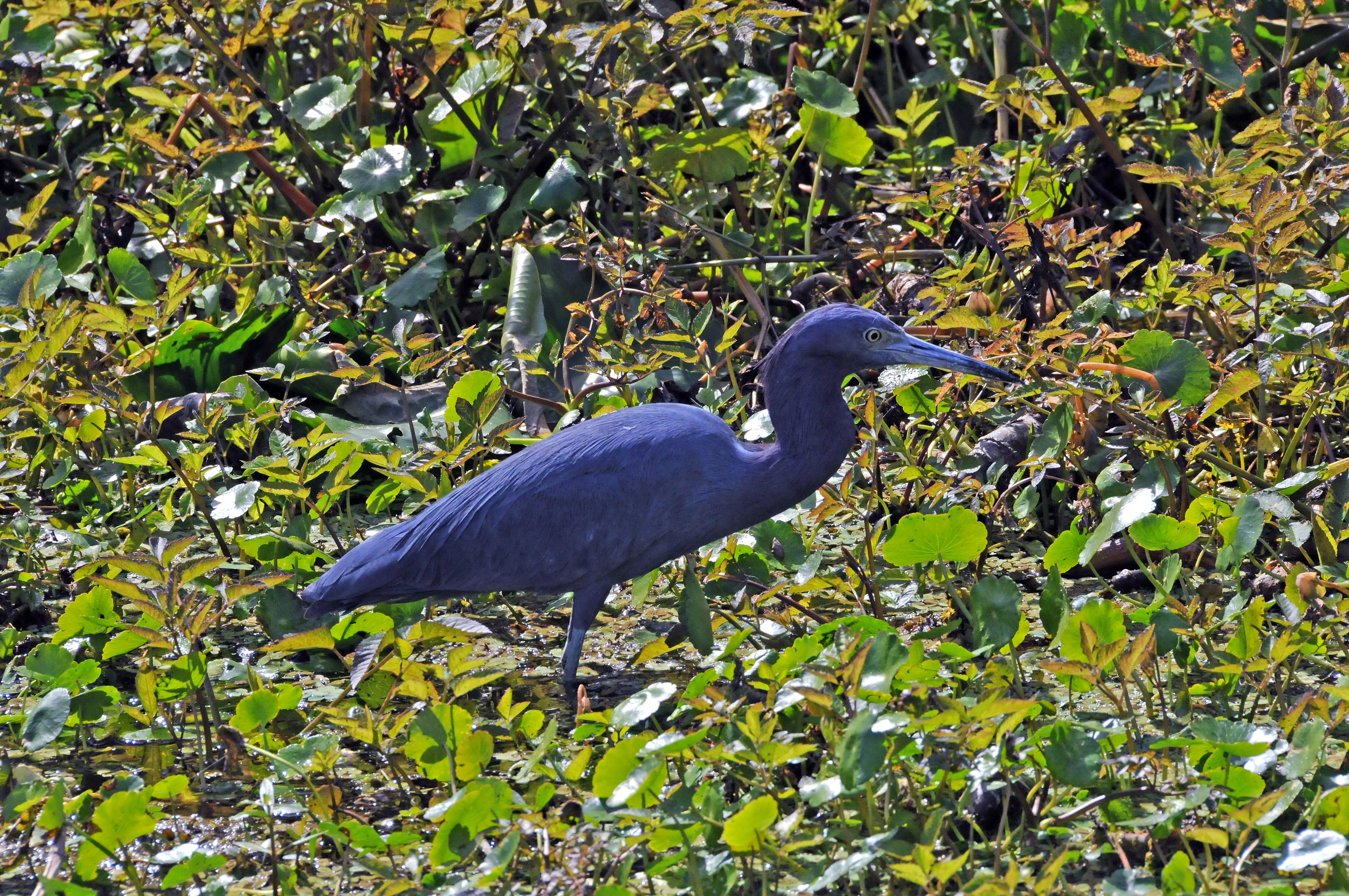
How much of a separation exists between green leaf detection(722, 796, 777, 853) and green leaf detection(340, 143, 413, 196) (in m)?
3.24

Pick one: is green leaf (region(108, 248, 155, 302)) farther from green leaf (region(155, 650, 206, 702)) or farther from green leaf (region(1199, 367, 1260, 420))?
green leaf (region(1199, 367, 1260, 420))

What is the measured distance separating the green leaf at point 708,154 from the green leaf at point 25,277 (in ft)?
6.46

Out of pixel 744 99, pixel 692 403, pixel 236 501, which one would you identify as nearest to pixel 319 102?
pixel 744 99

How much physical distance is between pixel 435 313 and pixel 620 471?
6.50 ft

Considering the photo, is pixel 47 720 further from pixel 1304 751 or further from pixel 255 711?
pixel 1304 751

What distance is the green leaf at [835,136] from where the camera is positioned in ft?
16.7

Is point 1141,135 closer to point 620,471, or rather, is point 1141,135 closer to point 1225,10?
point 1225,10

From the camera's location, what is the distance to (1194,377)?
364cm

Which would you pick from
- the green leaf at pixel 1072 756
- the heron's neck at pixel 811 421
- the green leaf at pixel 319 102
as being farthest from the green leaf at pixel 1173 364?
the green leaf at pixel 319 102

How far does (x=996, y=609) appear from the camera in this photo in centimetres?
319

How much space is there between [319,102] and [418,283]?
0.91 m

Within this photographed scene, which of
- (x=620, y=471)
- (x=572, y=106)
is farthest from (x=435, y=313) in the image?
(x=620, y=471)

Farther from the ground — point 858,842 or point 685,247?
point 685,247

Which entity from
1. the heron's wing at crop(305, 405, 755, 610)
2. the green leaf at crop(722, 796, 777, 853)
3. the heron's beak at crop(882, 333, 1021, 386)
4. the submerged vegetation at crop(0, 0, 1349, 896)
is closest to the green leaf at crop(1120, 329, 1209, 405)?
the submerged vegetation at crop(0, 0, 1349, 896)
